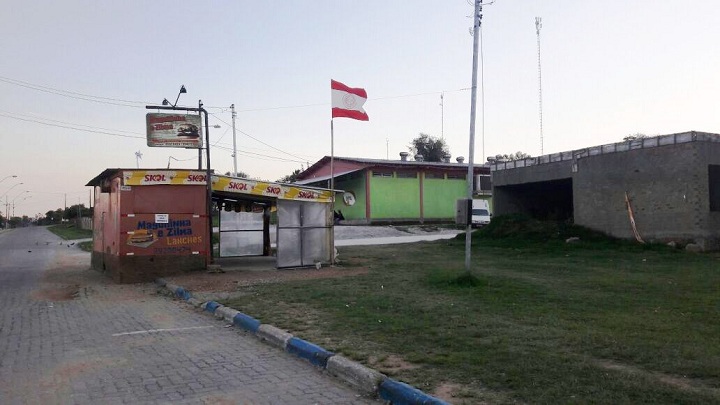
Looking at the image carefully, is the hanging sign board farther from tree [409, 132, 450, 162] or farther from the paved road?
tree [409, 132, 450, 162]

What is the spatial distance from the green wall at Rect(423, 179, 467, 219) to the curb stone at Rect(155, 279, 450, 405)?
39418 millimetres

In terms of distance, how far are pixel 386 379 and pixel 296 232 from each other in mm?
12915

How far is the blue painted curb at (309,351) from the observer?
6.90 metres

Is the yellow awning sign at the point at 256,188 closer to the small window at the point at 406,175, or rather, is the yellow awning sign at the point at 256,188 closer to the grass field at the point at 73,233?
the small window at the point at 406,175

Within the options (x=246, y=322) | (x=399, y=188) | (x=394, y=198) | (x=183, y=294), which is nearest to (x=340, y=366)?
(x=246, y=322)

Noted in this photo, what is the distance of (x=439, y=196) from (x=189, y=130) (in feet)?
110

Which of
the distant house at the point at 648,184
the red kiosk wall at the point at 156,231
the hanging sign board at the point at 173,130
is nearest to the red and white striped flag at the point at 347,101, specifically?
the hanging sign board at the point at 173,130

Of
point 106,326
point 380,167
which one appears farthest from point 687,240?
point 380,167

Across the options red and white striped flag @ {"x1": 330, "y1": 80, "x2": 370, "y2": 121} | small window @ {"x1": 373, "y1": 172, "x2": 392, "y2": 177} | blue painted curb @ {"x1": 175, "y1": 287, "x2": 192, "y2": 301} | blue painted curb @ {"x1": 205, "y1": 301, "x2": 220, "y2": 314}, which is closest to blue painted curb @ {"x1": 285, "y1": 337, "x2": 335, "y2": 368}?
blue painted curb @ {"x1": 205, "y1": 301, "x2": 220, "y2": 314}

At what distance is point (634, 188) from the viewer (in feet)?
70.1

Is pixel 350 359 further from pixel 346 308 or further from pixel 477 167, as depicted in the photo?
pixel 477 167

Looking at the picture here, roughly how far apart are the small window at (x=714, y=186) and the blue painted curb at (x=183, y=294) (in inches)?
682

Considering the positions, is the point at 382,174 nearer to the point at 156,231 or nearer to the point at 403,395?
the point at 156,231

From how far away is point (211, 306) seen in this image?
11211mm
